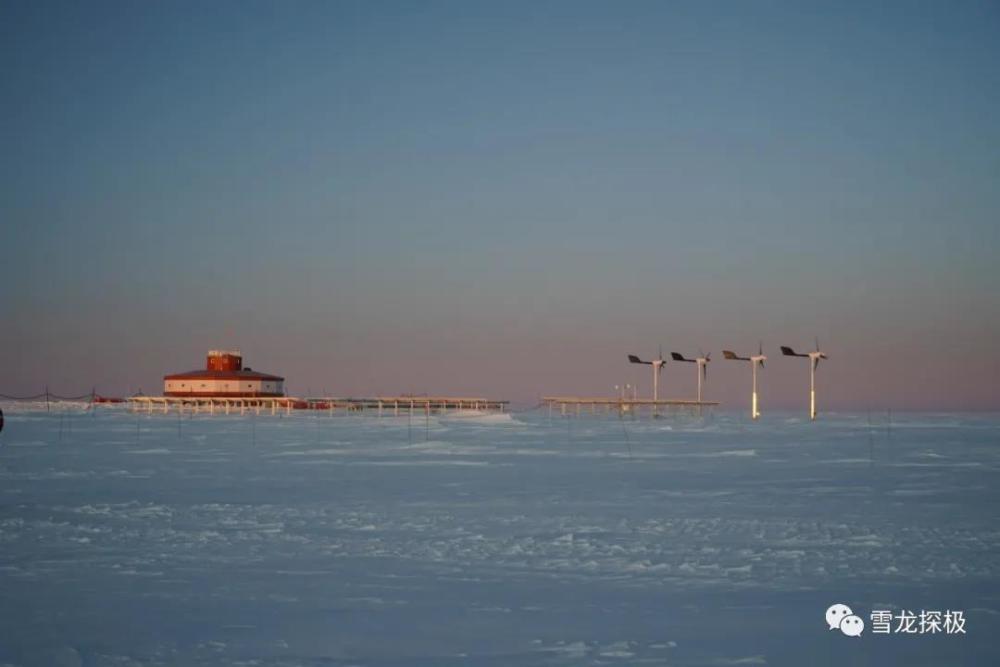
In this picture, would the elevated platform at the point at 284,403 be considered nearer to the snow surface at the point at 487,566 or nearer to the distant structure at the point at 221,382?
the distant structure at the point at 221,382

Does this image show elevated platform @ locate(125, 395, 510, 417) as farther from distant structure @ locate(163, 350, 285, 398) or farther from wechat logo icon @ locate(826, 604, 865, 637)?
wechat logo icon @ locate(826, 604, 865, 637)

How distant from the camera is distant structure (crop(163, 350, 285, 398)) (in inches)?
4579

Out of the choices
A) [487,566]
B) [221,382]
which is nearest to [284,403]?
[221,382]

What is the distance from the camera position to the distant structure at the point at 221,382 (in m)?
116

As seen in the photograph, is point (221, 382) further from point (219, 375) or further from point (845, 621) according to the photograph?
point (845, 621)

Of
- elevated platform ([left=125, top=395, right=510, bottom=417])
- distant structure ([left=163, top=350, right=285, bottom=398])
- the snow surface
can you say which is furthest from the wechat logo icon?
distant structure ([left=163, top=350, right=285, bottom=398])

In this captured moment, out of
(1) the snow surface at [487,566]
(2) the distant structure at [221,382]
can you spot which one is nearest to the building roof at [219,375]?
(2) the distant structure at [221,382]

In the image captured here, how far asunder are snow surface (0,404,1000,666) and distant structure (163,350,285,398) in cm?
9145

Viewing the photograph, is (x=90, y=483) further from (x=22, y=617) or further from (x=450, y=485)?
(x=22, y=617)

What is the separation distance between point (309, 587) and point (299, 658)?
3006 mm

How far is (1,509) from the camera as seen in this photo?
62.2 ft

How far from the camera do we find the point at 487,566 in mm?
13109

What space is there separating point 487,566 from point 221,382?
10899 centimetres

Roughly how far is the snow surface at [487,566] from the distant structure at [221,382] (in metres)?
91.5
